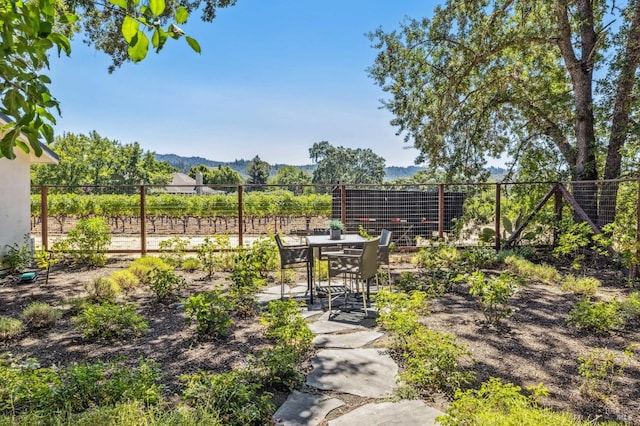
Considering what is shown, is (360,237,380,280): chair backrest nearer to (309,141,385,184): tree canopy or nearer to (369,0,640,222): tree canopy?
(369,0,640,222): tree canopy

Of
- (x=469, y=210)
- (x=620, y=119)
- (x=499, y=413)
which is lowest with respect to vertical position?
(x=499, y=413)

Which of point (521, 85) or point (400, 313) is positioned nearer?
point (400, 313)

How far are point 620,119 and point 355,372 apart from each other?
7882 millimetres

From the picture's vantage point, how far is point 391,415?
2309 mm

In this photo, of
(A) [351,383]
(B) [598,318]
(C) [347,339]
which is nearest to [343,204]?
(C) [347,339]

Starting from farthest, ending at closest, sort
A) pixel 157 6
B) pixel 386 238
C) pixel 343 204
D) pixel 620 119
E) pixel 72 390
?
pixel 343 204
pixel 620 119
pixel 386 238
pixel 72 390
pixel 157 6

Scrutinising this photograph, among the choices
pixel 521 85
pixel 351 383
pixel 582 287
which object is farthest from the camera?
pixel 521 85

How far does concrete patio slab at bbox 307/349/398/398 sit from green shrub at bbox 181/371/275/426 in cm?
55

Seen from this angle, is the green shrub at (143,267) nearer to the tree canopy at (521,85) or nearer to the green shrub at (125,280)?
the green shrub at (125,280)

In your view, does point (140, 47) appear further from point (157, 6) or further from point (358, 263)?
point (358, 263)

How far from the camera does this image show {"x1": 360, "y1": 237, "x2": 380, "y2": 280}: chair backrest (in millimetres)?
4359

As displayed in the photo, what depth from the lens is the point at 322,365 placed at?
308cm

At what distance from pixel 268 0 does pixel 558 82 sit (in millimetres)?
7296

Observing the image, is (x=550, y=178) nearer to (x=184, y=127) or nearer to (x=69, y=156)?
(x=184, y=127)
